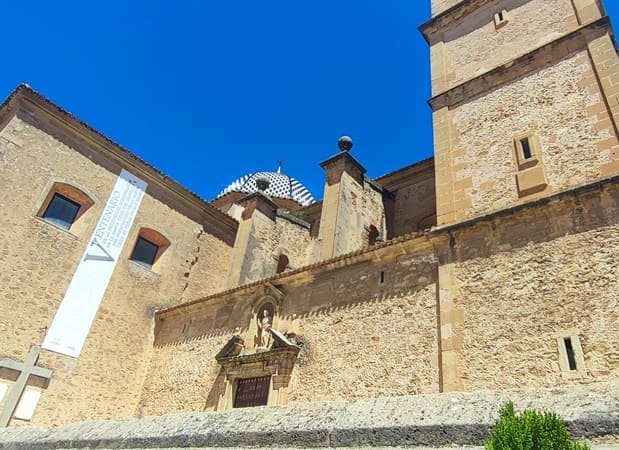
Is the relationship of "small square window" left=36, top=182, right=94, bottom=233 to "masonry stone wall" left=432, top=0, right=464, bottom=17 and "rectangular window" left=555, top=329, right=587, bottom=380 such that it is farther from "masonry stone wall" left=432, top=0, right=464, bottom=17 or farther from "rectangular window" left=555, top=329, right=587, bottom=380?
"rectangular window" left=555, top=329, right=587, bottom=380

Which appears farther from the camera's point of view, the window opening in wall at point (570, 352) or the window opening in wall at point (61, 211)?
the window opening in wall at point (61, 211)

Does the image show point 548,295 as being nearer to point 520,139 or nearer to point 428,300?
point 428,300

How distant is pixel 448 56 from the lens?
11.3 meters

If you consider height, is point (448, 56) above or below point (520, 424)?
above

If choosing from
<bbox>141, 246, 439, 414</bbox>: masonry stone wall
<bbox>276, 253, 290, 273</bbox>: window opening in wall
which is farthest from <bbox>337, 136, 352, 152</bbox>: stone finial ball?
<bbox>141, 246, 439, 414</bbox>: masonry stone wall

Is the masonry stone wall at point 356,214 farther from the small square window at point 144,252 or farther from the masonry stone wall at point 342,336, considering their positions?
the small square window at point 144,252

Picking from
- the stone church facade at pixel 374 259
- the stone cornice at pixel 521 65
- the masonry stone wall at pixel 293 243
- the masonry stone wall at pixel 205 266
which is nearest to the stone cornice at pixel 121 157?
the stone church facade at pixel 374 259

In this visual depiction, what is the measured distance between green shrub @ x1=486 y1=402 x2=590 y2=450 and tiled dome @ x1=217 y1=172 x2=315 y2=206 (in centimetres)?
2028

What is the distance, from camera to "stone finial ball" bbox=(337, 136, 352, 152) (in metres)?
13.2

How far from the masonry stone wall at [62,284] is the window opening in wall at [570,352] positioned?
32.9 ft

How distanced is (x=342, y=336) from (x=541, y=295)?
348cm

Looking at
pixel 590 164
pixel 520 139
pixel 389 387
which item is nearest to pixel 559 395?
pixel 389 387

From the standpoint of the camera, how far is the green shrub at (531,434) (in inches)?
77.0

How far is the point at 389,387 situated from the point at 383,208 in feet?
23.5
